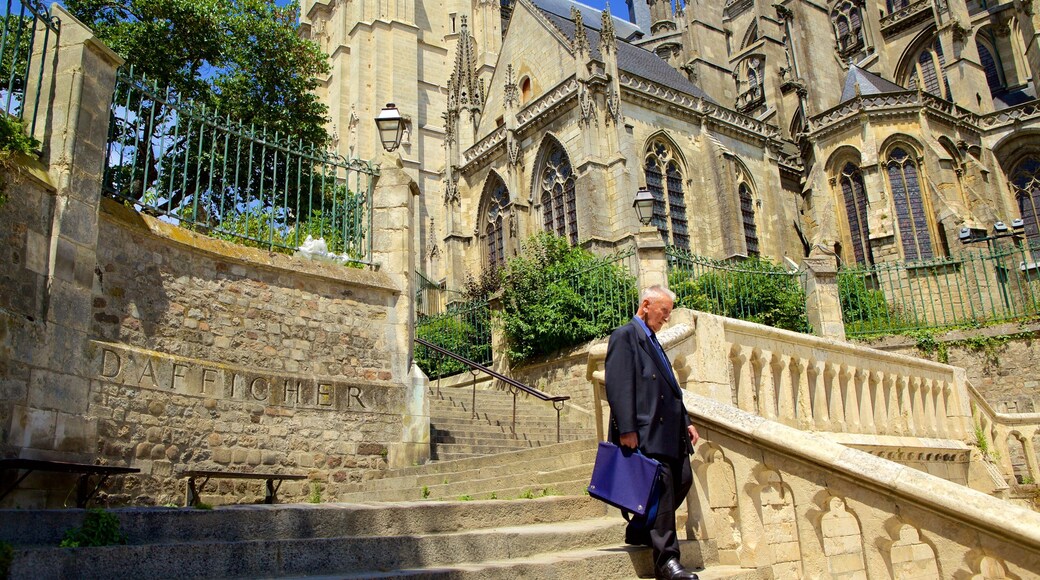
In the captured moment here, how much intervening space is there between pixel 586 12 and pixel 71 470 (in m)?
38.4

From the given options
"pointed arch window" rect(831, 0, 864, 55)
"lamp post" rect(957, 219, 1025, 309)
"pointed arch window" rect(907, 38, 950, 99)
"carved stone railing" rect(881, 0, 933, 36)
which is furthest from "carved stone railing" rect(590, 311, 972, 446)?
"pointed arch window" rect(831, 0, 864, 55)

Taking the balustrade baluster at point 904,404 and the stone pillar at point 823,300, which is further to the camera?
the stone pillar at point 823,300

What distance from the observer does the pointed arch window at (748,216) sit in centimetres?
2578

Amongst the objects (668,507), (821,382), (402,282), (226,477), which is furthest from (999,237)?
(226,477)

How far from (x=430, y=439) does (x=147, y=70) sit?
11904mm

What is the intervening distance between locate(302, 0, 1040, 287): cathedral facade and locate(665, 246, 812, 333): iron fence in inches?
254

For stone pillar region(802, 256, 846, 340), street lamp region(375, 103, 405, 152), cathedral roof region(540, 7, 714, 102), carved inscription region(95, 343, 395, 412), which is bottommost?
carved inscription region(95, 343, 395, 412)

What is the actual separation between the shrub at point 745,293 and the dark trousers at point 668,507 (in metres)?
10.6

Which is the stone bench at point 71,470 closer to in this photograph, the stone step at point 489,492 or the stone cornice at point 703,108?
the stone step at point 489,492

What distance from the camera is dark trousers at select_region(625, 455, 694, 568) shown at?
12.4 ft

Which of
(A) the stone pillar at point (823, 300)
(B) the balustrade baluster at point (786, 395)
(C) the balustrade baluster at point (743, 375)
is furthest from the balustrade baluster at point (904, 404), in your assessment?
(A) the stone pillar at point (823, 300)

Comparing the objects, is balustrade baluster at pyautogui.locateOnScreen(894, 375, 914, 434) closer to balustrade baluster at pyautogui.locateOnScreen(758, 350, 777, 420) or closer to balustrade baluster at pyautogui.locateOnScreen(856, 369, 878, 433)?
balustrade baluster at pyautogui.locateOnScreen(856, 369, 878, 433)

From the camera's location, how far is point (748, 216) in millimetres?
26172

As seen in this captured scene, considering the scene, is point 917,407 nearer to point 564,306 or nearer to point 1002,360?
point 1002,360
